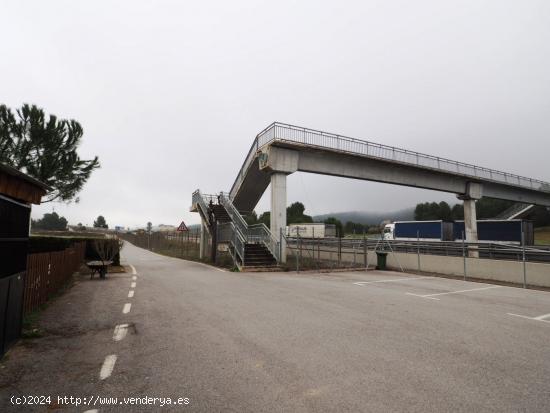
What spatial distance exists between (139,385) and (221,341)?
1.70 metres

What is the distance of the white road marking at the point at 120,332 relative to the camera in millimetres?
5277

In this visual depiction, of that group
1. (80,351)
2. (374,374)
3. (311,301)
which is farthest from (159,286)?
(374,374)

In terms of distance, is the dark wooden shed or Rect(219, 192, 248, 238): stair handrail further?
Rect(219, 192, 248, 238): stair handrail

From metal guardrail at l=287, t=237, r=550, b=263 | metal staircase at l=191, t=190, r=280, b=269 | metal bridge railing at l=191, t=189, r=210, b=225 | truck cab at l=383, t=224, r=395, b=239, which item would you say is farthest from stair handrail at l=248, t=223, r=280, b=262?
truck cab at l=383, t=224, r=395, b=239

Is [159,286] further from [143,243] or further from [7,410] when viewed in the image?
[143,243]

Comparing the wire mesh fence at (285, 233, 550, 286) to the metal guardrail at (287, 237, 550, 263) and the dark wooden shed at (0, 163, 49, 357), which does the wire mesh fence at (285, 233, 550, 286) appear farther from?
the dark wooden shed at (0, 163, 49, 357)

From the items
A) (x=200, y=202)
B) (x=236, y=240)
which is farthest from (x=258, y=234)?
(x=200, y=202)

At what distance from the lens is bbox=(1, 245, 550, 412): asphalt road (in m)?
3.22

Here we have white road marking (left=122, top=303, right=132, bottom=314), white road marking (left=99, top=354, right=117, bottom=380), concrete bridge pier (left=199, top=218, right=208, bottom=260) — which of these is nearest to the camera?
white road marking (left=99, top=354, right=117, bottom=380)

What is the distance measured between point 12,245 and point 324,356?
196 inches

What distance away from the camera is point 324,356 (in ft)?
14.4

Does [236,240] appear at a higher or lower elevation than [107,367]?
higher

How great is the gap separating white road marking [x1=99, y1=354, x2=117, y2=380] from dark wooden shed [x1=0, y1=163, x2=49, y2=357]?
1.51m

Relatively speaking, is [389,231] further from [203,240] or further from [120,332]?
[120,332]
